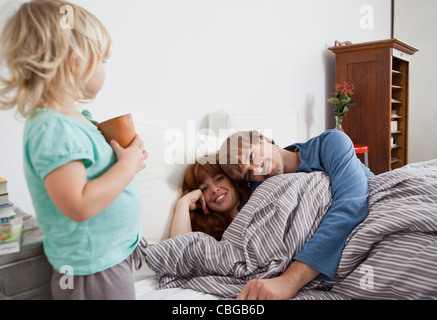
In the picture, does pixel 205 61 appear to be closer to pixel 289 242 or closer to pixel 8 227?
pixel 289 242

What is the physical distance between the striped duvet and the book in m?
0.34

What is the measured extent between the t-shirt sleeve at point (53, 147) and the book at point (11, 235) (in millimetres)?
189

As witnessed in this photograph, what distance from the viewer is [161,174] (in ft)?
3.96

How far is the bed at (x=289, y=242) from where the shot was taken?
822 mm

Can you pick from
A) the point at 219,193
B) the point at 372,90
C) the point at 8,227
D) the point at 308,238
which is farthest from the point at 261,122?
the point at 372,90

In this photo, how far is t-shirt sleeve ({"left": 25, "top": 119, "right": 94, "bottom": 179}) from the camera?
568 mm

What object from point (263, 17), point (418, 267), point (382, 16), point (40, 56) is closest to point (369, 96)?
point (263, 17)

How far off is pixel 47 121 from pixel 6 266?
0.30m

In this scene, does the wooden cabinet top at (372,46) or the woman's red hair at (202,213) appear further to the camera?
the wooden cabinet top at (372,46)

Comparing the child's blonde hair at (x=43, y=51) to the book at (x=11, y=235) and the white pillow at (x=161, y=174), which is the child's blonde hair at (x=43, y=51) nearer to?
the book at (x=11, y=235)

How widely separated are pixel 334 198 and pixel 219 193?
407 mm

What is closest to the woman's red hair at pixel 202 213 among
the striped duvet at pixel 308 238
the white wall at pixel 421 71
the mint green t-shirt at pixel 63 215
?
the striped duvet at pixel 308 238

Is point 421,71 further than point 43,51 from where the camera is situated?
Yes

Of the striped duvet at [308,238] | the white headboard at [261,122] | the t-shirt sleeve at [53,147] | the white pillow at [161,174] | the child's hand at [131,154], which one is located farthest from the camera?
the white headboard at [261,122]
